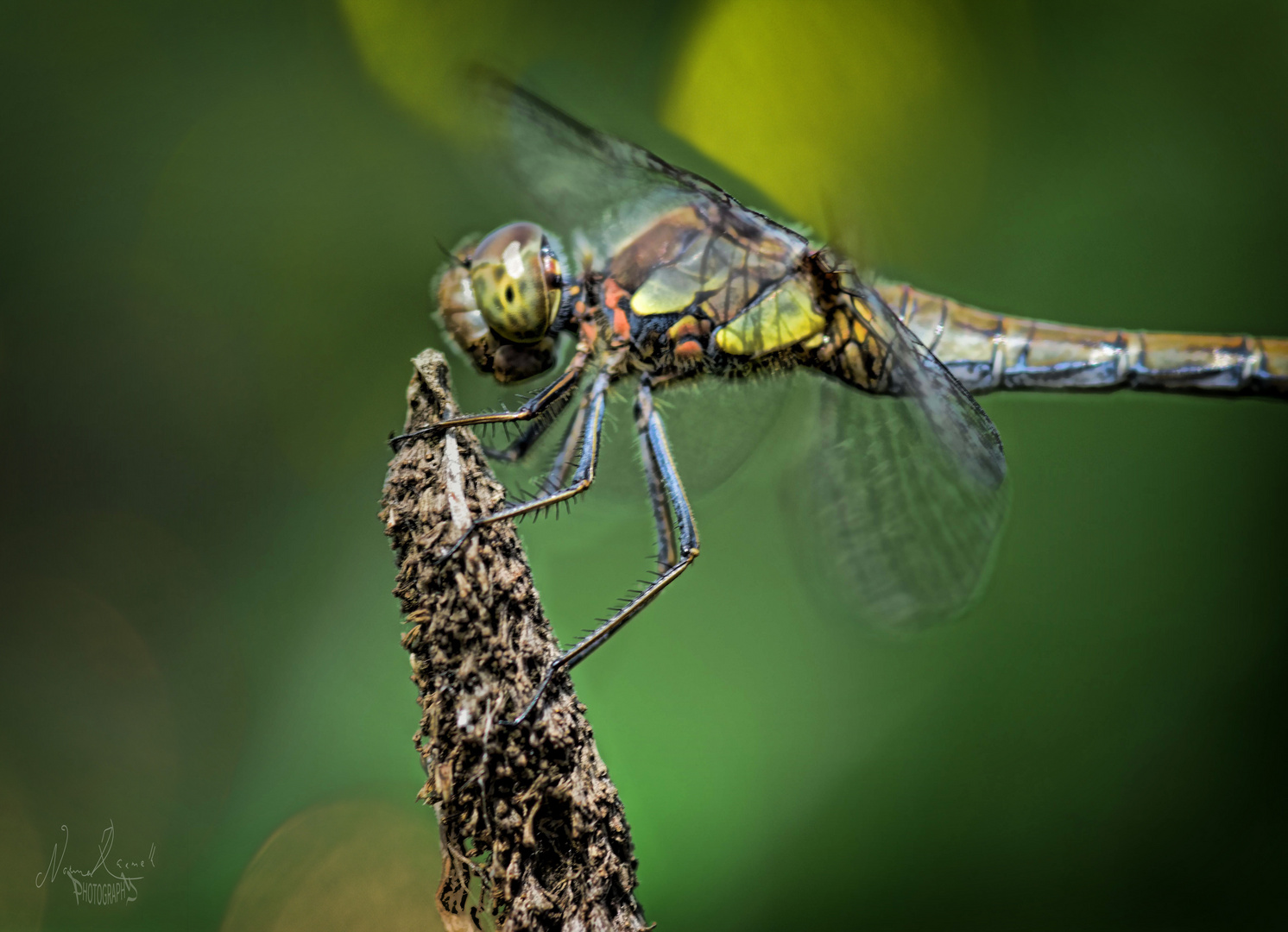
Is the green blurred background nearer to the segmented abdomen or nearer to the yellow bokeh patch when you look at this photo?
the yellow bokeh patch

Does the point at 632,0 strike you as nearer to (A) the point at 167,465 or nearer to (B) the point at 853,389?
(B) the point at 853,389

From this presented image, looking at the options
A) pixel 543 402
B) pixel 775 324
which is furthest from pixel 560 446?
pixel 775 324

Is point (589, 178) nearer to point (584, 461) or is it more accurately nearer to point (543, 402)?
point (543, 402)

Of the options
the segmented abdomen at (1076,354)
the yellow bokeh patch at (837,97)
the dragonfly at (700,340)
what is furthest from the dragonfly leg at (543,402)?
the yellow bokeh patch at (837,97)

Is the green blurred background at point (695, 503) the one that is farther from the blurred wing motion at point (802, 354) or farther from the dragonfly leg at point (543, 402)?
the dragonfly leg at point (543, 402)

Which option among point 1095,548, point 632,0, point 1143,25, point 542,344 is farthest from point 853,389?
point 1143,25
